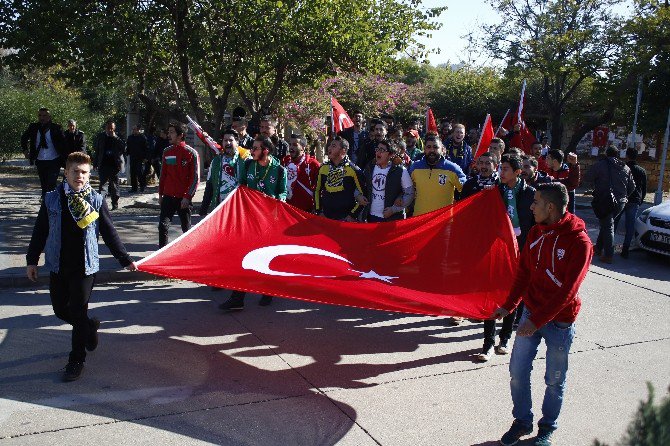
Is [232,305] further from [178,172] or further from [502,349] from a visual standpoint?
[502,349]

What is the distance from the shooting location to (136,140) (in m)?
17.0

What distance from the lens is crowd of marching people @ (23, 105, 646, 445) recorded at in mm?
4242

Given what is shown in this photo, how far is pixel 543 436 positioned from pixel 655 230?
8.14m

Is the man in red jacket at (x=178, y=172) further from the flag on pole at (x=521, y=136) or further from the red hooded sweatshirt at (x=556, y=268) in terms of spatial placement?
the flag on pole at (x=521, y=136)

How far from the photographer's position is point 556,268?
418 cm

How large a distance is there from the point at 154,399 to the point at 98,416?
0.44 metres

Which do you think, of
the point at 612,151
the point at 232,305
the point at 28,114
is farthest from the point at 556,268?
the point at 28,114

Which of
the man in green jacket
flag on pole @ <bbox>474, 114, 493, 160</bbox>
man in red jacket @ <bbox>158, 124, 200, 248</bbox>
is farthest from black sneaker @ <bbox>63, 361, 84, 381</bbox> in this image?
flag on pole @ <bbox>474, 114, 493, 160</bbox>

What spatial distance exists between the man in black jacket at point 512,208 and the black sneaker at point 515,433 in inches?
61.7

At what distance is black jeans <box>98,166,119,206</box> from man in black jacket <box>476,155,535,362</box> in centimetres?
947

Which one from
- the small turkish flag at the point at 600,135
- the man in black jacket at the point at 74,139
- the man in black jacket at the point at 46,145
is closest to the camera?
the man in black jacket at the point at 46,145

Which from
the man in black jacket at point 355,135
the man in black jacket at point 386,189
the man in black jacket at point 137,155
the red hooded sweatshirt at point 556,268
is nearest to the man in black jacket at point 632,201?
the man in black jacket at point 355,135

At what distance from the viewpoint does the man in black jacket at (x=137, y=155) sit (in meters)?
16.8

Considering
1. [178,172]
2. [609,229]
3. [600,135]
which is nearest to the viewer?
[178,172]
